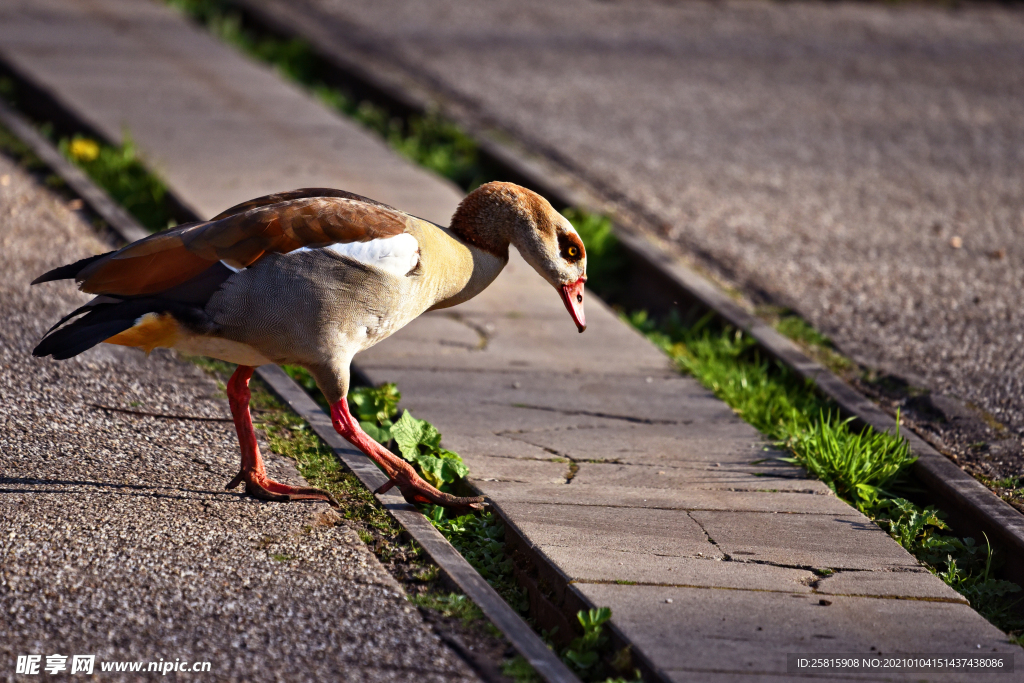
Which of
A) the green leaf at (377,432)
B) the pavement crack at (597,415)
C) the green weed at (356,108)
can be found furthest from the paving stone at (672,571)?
the green weed at (356,108)

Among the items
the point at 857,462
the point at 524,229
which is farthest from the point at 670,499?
the point at 524,229

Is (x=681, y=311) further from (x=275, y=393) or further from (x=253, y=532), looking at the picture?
(x=253, y=532)

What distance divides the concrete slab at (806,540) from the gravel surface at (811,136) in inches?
31.7

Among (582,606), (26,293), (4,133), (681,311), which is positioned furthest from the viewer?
(4,133)

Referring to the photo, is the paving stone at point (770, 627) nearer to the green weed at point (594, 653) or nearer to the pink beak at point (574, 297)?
the green weed at point (594, 653)

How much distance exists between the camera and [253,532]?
346cm

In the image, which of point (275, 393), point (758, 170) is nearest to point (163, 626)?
point (275, 393)

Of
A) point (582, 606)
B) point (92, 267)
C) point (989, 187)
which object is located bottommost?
point (582, 606)

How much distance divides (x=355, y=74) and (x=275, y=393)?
5.83m

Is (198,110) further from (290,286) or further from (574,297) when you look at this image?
(290,286)

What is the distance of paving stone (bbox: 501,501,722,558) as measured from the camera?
141 inches

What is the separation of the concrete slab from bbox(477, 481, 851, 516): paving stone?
0.08ft

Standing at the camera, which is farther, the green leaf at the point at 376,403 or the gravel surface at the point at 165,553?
the green leaf at the point at 376,403

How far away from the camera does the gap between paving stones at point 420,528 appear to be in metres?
2.97
